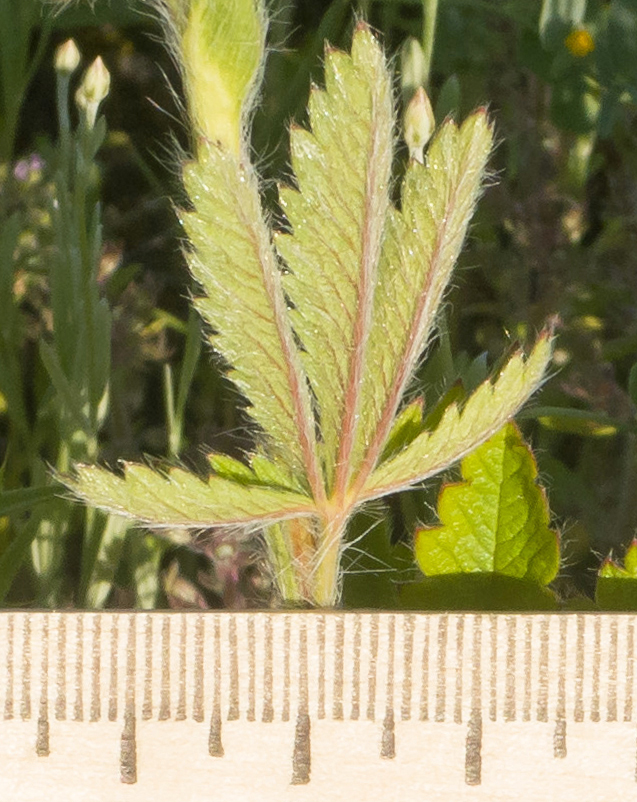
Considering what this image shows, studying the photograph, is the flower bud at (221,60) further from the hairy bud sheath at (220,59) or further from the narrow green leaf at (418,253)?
the narrow green leaf at (418,253)

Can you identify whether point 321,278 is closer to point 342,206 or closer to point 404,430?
point 342,206

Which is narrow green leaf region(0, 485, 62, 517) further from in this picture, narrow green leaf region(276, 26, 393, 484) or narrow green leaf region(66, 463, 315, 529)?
narrow green leaf region(276, 26, 393, 484)

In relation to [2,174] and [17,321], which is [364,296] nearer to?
[17,321]

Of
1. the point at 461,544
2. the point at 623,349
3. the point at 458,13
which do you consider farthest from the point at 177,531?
the point at 458,13

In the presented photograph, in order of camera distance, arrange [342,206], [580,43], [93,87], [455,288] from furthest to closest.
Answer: [455,288] < [580,43] < [93,87] < [342,206]

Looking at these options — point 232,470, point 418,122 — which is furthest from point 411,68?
point 232,470

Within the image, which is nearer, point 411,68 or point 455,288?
point 411,68

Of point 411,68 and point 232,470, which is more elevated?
point 411,68

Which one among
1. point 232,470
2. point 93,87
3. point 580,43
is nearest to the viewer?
point 232,470
